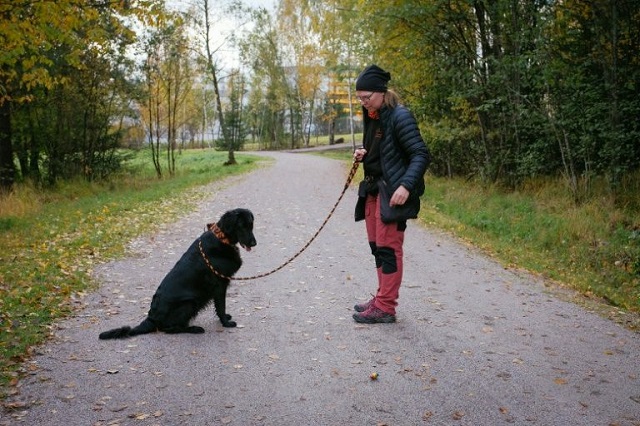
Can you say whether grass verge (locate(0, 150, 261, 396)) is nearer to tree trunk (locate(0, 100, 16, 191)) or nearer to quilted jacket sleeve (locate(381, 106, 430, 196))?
tree trunk (locate(0, 100, 16, 191))

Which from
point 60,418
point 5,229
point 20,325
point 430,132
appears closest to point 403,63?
point 430,132

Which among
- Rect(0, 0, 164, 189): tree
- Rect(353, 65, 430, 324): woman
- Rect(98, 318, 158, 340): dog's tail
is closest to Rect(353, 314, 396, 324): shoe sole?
Rect(353, 65, 430, 324): woman

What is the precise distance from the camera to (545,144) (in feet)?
39.0

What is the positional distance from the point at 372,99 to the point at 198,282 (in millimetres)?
2372

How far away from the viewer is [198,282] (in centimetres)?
463

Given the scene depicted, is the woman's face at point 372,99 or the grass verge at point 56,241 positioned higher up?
the woman's face at point 372,99

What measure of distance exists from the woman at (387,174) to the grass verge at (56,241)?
3.19 meters

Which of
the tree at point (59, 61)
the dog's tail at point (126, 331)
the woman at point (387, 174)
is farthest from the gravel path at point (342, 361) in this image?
the tree at point (59, 61)

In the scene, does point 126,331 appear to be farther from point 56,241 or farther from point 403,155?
point 56,241

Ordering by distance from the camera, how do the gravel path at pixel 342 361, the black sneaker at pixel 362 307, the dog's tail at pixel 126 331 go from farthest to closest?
the black sneaker at pixel 362 307, the dog's tail at pixel 126 331, the gravel path at pixel 342 361

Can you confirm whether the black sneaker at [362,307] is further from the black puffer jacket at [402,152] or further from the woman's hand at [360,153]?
the woman's hand at [360,153]

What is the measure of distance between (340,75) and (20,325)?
13.2 meters

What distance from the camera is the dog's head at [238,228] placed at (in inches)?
187

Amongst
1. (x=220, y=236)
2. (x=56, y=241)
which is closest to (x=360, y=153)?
(x=220, y=236)
